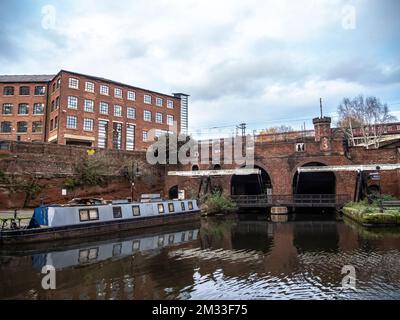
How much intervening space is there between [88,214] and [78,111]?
21.1 m

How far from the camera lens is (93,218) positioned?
54.6 ft

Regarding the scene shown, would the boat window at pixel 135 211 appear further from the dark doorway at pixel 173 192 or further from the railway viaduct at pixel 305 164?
the dark doorway at pixel 173 192

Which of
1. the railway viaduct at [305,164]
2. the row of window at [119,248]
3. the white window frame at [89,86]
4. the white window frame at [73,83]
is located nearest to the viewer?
the row of window at [119,248]

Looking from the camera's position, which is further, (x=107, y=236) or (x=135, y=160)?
(x=135, y=160)

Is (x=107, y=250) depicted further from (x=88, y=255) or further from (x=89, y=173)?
(x=89, y=173)

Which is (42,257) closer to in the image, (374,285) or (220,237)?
(220,237)

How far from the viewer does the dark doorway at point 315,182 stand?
29188mm

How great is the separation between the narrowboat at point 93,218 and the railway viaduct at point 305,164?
8435 millimetres

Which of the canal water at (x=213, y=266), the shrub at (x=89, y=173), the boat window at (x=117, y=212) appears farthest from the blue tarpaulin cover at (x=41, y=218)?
the shrub at (x=89, y=173)

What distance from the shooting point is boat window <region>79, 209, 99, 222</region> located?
1617 cm

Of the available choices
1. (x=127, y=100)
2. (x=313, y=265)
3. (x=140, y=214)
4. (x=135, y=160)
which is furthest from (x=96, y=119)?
(x=313, y=265)
